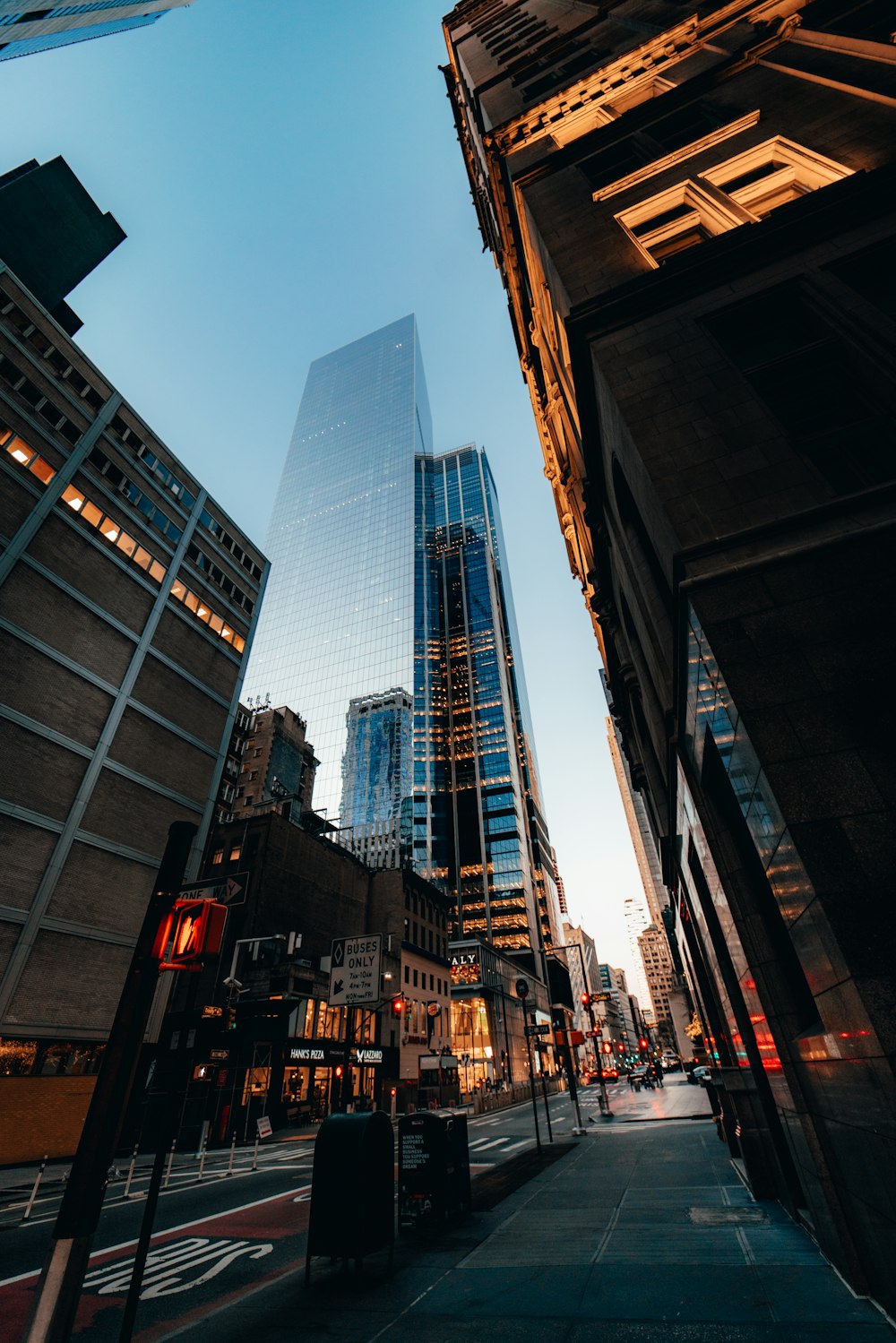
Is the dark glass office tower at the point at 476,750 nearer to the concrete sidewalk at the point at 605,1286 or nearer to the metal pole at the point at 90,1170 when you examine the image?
the concrete sidewalk at the point at 605,1286

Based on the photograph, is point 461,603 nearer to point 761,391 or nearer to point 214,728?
point 214,728

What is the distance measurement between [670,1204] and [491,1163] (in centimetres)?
914

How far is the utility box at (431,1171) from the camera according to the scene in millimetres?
9336

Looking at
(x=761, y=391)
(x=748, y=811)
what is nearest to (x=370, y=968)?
(x=748, y=811)

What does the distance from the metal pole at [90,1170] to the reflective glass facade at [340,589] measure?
112693 mm

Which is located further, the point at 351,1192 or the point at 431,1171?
the point at 431,1171

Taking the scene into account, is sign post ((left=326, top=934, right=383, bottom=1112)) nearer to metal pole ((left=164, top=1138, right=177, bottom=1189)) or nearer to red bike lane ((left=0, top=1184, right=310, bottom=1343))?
red bike lane ((left=0, top=1184, right=310, bottom=1343))

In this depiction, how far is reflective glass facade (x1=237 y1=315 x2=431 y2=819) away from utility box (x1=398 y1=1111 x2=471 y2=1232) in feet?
354

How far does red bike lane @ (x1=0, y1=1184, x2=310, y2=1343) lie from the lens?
6.58 m

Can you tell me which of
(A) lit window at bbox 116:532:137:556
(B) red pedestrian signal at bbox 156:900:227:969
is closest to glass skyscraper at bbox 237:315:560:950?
(A) lit window at bbox 116:532:137:556

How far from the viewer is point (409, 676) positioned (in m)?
121

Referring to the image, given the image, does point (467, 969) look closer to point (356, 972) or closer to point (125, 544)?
point (125, 544)

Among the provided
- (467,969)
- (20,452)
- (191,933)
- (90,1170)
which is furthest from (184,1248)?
(467,969)

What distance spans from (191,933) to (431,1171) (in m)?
7.03
